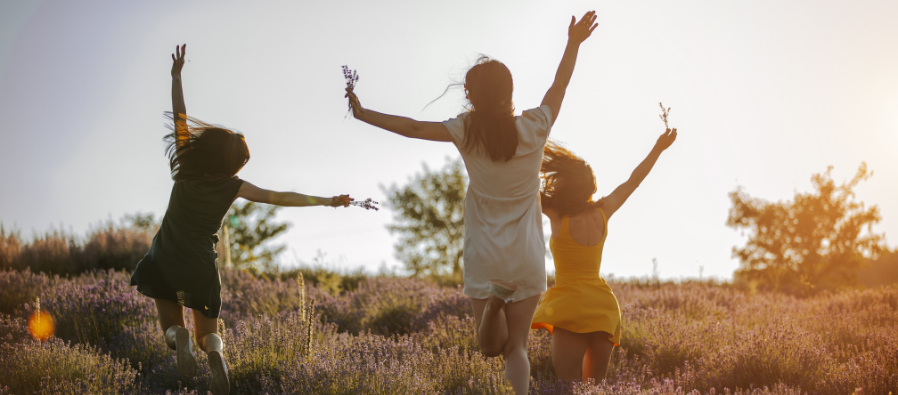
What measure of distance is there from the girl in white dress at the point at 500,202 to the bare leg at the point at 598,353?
94cm

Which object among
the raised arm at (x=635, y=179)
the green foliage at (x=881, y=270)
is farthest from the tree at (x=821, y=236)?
the raised arm at (x=635, y=179)

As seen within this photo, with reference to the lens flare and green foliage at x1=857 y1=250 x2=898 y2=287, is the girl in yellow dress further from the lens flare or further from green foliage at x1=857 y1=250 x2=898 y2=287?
green foliage at x1=857 y1=250 x2=898 y2=287

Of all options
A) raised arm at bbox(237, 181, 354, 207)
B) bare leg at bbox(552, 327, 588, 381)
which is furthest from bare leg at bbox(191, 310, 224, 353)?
bare leg at bbox(552, 327, 588, 381)

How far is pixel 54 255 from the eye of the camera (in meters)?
8.60

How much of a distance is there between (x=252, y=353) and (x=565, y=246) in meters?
2.25

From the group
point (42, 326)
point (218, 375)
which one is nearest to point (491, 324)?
point (218, 375)

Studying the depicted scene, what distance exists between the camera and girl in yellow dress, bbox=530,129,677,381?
3398 mm

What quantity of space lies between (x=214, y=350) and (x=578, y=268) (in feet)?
7.33

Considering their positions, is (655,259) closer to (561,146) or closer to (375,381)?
(561,146)

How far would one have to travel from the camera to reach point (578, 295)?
3.42 meters

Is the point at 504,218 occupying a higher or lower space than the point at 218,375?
higher

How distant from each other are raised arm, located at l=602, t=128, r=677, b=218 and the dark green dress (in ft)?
7.63

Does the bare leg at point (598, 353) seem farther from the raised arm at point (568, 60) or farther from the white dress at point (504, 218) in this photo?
the raised arm at point (568, 60)

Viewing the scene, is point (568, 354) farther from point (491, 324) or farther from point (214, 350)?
point (214, 350)
